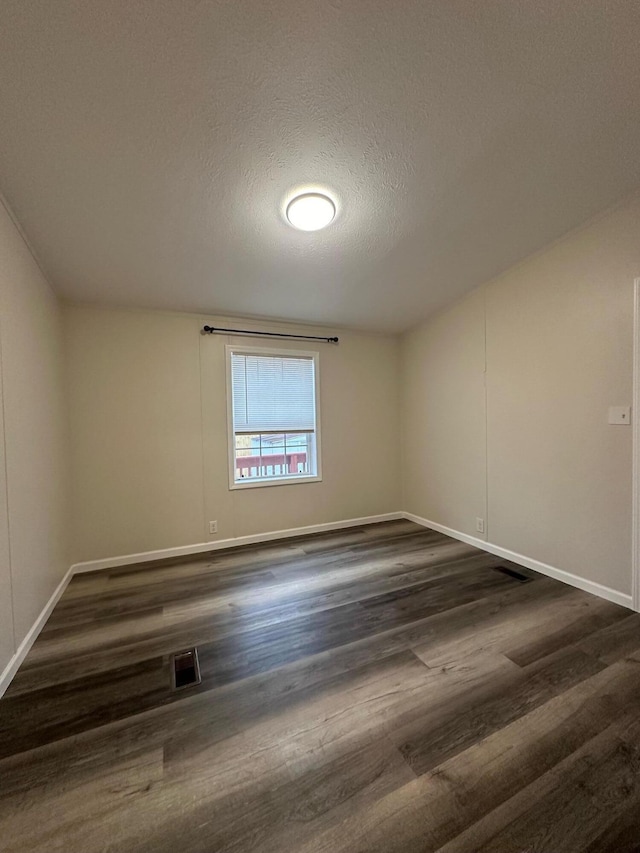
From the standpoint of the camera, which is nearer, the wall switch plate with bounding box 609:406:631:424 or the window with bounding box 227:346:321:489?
the wall switch plate with bounding box 609:406:631:424

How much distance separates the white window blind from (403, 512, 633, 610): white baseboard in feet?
6.64

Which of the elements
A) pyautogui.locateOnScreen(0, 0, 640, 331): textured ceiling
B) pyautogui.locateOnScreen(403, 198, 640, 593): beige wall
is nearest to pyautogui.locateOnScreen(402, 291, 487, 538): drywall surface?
pyautogui.locateOnScreen(403, 198, 640, 593): beige wall

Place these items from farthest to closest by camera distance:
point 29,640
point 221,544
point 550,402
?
point 221,544 < point 550,402 < point 29,640

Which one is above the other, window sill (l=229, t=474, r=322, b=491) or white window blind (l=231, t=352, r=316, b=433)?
white window blind (l=231, t=352, r=316, b=433)

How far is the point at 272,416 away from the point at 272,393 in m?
0.26

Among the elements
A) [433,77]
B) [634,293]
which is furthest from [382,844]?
[634,293]

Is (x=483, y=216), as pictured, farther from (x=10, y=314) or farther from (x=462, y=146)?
(x=10, y=314)

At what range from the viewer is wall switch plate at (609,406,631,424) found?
86.7 inches

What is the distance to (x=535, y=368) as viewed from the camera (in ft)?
9.06

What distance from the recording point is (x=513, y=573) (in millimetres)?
2734

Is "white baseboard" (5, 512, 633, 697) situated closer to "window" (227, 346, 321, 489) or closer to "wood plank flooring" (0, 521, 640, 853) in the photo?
"wood plank flooring" (0, 521, 640, 853)

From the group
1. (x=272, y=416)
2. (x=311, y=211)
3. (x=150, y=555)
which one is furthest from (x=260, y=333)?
(x=150, y=555)

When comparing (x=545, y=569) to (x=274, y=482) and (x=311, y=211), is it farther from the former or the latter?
(x=311, y=211)

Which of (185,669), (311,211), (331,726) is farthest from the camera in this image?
(311,211)
